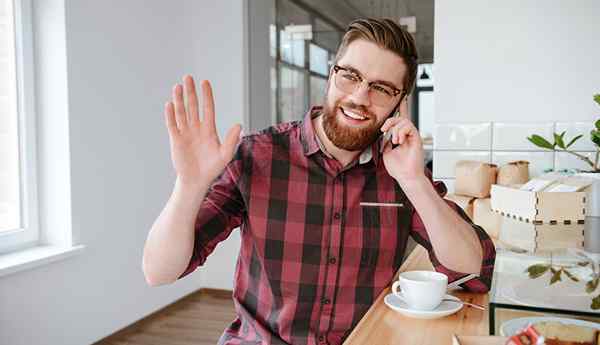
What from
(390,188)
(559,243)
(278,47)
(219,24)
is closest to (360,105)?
(390,188)

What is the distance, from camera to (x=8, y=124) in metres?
2.64

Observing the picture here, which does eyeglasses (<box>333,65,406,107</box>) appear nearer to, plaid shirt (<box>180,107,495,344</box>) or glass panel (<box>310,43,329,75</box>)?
plaid shirt (<box>180,107,495,344</box>)

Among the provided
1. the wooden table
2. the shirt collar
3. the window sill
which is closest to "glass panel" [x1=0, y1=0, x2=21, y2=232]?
the window sill

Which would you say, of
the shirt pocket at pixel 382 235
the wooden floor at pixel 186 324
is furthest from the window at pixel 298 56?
the shirt pocket at pixel 382 235

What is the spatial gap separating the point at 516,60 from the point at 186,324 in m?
2.40

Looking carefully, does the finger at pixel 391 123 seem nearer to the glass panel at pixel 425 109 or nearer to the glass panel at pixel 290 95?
the glass panel at pixel 290 95

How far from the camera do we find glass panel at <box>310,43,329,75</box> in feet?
17.6

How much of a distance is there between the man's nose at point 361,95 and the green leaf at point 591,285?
590 millimetres

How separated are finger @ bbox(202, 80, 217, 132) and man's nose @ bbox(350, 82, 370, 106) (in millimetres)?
347

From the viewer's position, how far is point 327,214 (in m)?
1.34

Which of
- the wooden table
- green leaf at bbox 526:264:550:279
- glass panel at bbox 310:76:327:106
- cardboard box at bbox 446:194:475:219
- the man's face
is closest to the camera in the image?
the wooden table

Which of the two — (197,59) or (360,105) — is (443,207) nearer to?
(360,105)

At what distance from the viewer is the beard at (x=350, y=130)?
1309mm

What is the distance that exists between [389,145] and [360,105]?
0.11 metres
